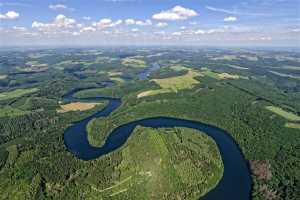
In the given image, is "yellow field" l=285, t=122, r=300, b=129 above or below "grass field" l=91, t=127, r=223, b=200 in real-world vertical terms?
above

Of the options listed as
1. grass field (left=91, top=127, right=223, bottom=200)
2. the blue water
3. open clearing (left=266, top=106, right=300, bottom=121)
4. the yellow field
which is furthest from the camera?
open clearing (left=266, top=106, right=300, bottom=121)

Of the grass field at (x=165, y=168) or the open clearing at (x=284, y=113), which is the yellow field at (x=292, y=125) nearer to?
the open clearing at (x=284, y=113)

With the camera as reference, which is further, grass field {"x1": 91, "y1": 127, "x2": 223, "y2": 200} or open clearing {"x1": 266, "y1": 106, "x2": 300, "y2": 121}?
open clearing {"x1": 266, "y1": 106, "x2": 300, "y2": 121}

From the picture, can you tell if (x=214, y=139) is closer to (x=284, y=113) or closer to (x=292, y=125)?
(x=292, y=125)

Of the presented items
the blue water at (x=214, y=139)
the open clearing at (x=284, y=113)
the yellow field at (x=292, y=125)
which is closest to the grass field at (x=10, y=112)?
the blue water at (x=214, y=139)

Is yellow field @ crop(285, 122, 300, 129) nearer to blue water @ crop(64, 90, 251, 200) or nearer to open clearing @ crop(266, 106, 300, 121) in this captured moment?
open clearing @ crop(266, 106, 300, 121)

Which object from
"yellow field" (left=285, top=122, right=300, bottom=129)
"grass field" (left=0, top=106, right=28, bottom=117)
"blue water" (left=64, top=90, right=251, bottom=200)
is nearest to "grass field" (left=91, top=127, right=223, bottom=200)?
"blue water" (left=64, top=90, right=251, bottom=200)

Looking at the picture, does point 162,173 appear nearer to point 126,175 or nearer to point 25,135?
point 126,175
